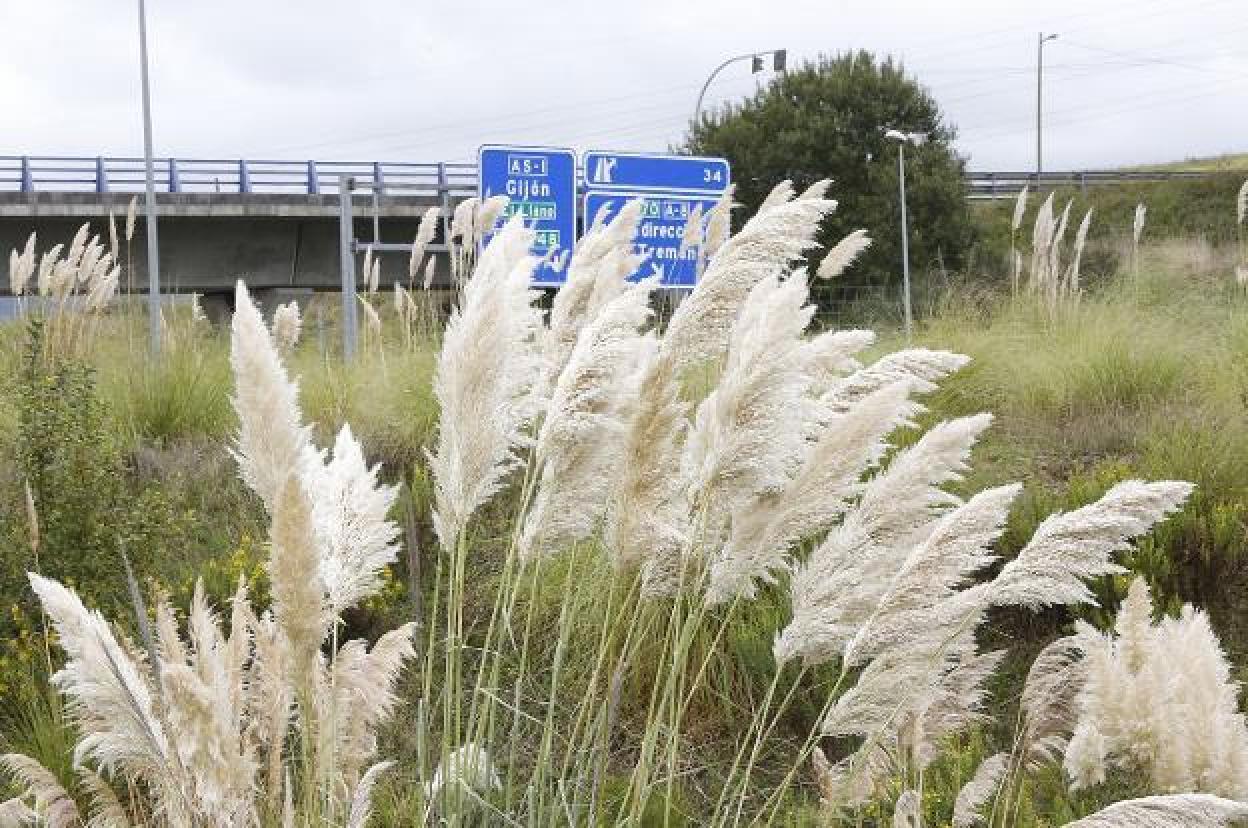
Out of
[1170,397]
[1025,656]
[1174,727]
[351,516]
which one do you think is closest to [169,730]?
[351,516]

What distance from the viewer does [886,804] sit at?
447 cm

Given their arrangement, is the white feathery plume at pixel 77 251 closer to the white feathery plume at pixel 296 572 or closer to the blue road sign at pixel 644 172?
the white feathery plume at pixel 296 572

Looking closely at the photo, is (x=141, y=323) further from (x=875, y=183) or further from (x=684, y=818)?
(x=875, y=183)

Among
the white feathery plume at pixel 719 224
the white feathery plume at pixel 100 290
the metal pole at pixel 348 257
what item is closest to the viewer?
the white feathery plume at pixel 719 224

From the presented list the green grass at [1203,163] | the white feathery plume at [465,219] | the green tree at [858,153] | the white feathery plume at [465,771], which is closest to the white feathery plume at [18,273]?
the white feathery plume at [465,219]

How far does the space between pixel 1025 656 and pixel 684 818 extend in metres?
2.20

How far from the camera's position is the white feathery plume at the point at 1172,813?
7.30 ft

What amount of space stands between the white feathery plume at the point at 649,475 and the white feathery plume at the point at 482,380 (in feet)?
0.79

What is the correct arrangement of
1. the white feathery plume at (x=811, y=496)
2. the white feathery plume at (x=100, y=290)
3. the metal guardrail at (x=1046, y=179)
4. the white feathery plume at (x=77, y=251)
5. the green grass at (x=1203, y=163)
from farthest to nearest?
1. the green grass at (x=1203, y=163)
2. the metal guardrail at (x=1046, y=179)
3. the white feathery plume at (x=100, y=290)
4. the white feathery plume at (x=77, y=251)
5. the white feathery plume at (x=811, y=496)

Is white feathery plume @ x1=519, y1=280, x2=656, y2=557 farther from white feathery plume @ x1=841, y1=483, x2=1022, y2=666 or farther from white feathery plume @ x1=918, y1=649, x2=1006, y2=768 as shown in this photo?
white feathery plume @ x1=918, y1=649, x2=1006, y2=768

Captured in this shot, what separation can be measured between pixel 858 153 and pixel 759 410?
3512cm

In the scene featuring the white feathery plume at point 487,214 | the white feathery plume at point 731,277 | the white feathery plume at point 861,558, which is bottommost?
the white feathery plume at point 861,558

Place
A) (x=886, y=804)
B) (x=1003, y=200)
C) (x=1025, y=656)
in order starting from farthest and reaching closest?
(x=1003, y=200), (x=1025, y=656), (x=886, y=804)

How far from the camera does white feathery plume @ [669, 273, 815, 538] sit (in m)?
2.83
